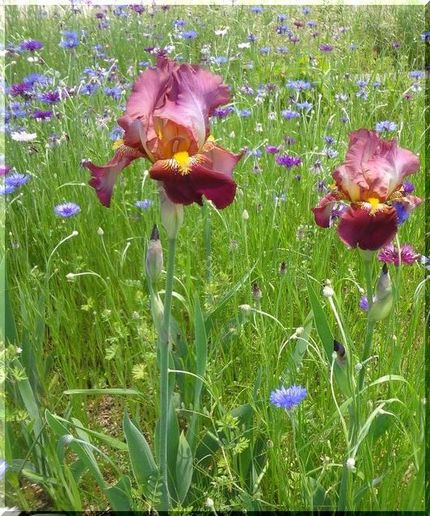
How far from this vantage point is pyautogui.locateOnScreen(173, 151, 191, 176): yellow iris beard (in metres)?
0.95

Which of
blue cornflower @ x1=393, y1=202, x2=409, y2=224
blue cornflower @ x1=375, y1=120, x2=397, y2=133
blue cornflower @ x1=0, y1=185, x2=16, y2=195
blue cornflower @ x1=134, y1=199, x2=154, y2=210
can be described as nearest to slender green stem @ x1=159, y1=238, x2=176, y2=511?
blue cornflower @ x1=393, y1=202, x2=409, y2=224

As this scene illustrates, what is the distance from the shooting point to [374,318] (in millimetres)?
1118

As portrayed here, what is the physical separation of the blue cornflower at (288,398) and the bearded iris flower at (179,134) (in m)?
0.37

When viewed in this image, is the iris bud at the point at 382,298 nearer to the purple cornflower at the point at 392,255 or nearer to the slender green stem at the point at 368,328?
the slender green stem at the point at 368,328

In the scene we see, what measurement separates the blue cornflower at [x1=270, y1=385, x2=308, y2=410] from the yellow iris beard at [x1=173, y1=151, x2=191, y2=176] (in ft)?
1.42

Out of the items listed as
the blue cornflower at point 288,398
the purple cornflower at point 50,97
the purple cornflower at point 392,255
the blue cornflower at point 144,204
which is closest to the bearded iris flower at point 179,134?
the blue cornflower at point 288,398

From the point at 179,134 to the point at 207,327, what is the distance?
0.59 meters

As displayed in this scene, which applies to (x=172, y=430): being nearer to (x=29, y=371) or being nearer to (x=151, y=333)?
(x=151, y=333)

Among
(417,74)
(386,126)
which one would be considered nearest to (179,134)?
(386,126)

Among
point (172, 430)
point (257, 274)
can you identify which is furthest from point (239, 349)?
point (172, 430)

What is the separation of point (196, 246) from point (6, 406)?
2.50 ft

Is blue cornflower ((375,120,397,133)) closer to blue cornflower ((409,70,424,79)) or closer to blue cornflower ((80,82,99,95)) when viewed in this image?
blue cornflower ((409,70,424,79))

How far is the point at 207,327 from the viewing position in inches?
58.0

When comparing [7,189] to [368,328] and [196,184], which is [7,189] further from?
[368,328]
